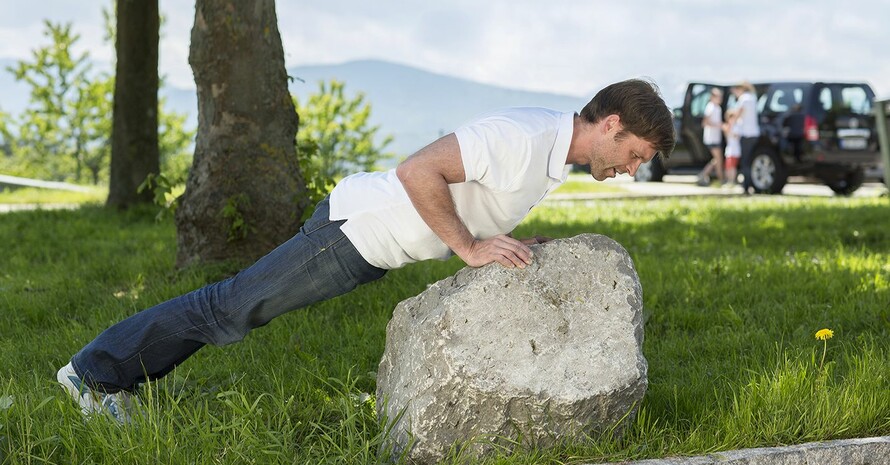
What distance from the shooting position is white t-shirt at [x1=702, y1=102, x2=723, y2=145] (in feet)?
58.6

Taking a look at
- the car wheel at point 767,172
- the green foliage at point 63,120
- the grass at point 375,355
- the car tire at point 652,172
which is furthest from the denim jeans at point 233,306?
the green foliage at point 63,120

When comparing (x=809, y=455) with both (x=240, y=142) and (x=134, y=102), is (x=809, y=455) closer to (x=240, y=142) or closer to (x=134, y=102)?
(x=240, y=142)

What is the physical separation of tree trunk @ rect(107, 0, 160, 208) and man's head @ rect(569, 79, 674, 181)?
365 inches

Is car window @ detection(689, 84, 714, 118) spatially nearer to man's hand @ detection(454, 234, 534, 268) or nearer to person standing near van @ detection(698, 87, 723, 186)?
person standing near van @ detection(698, 87, 723, 186)

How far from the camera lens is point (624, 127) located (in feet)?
11.2

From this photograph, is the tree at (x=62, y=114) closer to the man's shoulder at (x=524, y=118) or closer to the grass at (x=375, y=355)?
the grass at (x=375, y=355)

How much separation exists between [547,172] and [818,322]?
2.77 meters

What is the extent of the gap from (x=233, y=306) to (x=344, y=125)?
40.5 meters

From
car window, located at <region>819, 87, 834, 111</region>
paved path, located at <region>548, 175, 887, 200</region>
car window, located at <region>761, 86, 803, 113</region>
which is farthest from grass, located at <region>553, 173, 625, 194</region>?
car window, located at <region>819, 87, 834, 111</region>

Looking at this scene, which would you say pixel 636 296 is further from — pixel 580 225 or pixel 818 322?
pixel 580 225

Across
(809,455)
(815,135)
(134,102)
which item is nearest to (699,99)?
(815,135)

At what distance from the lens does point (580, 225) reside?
423 inches

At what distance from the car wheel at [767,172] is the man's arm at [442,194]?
14156 millimetres

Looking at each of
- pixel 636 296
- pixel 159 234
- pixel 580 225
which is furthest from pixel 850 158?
pixel 636 296
